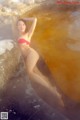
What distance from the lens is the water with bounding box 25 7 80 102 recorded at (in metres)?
2.69

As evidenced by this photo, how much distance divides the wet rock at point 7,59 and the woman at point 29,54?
0.16 meters

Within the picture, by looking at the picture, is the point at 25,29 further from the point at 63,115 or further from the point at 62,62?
the point at 63,115

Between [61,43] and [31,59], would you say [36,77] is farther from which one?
[61,43]

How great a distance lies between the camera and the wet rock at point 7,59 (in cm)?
243

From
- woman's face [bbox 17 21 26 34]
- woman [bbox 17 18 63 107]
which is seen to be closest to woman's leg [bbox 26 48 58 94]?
woman [bbox 17 18 63 107]

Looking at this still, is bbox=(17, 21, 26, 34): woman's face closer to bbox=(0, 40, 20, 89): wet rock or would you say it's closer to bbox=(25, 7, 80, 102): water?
bbox=(25, 7, 80, 102): water

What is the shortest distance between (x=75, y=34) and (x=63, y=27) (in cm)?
31

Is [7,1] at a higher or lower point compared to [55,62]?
higher

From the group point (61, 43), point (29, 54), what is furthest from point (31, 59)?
point (61, 43)

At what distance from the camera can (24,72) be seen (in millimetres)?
2531

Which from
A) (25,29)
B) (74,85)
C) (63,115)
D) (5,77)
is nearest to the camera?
(63,115)

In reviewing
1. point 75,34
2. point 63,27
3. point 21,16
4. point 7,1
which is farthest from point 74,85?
point 7,1

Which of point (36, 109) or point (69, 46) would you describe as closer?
point (36, 109)

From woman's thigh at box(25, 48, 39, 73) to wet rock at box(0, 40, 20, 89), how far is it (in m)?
0.16
